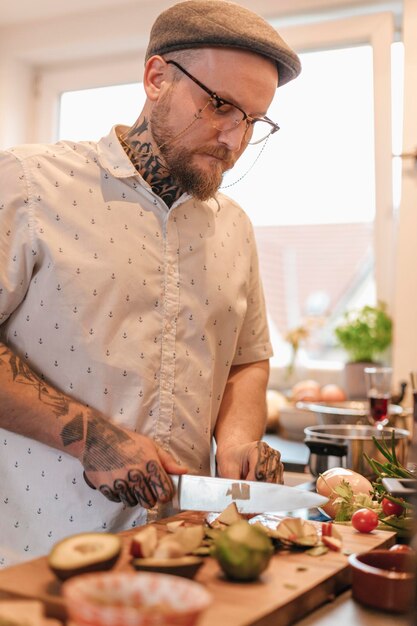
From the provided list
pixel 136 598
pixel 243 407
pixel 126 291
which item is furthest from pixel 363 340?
pixel 136 598

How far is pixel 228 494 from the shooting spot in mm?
1203

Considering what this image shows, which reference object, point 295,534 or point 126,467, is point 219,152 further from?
point 295,534

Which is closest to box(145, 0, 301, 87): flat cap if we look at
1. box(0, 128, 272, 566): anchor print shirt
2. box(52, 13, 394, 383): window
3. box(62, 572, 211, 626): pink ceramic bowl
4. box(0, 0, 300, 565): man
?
box(0, 0, 300, 565): man

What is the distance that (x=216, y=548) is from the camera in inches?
36.2

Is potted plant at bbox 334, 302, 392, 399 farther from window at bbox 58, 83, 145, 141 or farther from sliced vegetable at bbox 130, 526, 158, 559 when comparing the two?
sliced vegetable at bbox 130, 526, 158, 559

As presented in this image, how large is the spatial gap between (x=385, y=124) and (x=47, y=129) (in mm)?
1695

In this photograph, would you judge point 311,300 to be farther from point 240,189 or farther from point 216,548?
point 216,548

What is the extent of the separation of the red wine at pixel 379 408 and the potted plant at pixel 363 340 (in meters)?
0.81

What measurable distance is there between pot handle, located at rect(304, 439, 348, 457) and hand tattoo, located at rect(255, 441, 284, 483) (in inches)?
12.9

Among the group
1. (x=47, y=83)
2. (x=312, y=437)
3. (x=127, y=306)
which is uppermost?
(x=47, y=83)

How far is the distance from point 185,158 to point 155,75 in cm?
17

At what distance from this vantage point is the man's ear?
4.74 feet

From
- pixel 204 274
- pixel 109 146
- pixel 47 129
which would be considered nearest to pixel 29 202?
pixel 109 146

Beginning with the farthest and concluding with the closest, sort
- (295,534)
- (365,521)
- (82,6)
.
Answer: (82,6)
(365,521)
(295,534)
